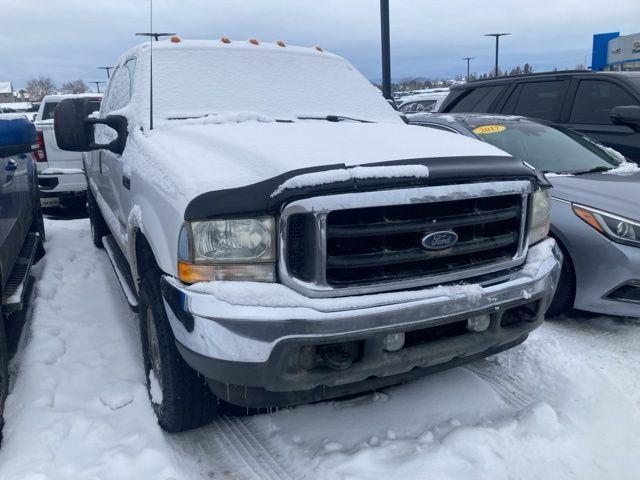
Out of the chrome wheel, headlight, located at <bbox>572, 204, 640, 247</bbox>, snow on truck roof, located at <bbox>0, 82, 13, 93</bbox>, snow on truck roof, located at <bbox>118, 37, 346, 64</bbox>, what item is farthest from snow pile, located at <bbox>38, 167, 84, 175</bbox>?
snow on truck roof, located at <bbox>0, 82, 13, 93</bbox>

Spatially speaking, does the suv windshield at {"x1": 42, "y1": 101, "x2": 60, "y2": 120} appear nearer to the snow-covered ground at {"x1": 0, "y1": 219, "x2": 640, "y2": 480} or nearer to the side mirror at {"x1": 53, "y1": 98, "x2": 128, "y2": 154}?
the snow-covered ground at {"x1": 0, "y1": 219, "x2": 640, "y2": 480}

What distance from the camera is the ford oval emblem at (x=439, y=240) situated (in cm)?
239

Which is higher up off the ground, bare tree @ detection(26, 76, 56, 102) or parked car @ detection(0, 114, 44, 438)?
bare tree @ detection(26, 76, 56, 102)

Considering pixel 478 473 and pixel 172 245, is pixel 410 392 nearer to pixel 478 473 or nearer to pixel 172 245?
pixel 478 473

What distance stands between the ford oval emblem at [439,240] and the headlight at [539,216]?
0.63 m

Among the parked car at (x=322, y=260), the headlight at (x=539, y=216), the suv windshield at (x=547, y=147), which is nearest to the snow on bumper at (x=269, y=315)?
the parked car at (x=322, y=260)

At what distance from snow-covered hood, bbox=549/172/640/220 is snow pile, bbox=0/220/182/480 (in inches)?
125

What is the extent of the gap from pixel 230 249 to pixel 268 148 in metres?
0.59

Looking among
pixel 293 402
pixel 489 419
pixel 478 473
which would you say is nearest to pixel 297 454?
pixel 293 402

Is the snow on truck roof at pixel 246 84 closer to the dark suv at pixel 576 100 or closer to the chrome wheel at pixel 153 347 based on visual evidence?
the chrome wheel at pixel 153 347

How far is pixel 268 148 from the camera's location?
260 centimetres

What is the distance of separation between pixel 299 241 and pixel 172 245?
537 millimetres

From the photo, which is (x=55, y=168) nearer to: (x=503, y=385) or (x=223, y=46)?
(x=223, y=46)

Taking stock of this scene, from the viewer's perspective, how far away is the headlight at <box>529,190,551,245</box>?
2922 millimetres
